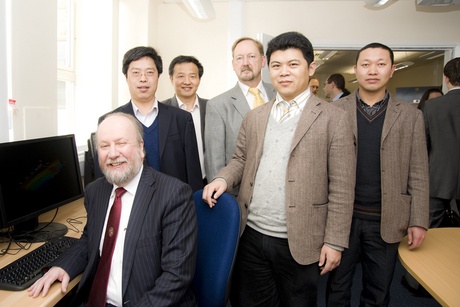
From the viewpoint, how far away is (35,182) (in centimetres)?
166

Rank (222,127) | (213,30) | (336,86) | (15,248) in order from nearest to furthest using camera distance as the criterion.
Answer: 1. (15,248)
2. (222,127)
3. (336,86)
4. (213,30)

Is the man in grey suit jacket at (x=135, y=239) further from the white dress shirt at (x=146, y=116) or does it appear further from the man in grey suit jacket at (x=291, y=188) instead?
the white dress shirt at (x=146, y=116)

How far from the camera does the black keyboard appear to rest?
4.01 ft

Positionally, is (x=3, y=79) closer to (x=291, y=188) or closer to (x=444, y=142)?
(x=291, y=188)

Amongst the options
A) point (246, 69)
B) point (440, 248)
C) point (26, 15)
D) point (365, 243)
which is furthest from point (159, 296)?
point (26, 15)

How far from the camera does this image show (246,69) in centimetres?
223

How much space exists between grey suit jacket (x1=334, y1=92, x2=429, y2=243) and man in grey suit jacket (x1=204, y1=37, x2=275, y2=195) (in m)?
0.82

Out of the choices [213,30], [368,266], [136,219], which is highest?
[213,30]

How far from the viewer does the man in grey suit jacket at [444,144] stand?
2514mm

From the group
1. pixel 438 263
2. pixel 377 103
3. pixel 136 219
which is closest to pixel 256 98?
pixel 377 103

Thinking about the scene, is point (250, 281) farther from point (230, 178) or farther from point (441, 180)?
point (441, 180)

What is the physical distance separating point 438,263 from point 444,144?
149 centimetres

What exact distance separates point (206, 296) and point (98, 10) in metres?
3.42

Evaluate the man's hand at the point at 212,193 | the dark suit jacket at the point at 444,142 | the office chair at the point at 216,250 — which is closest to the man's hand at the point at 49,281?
the office chair at the point at 216,250
